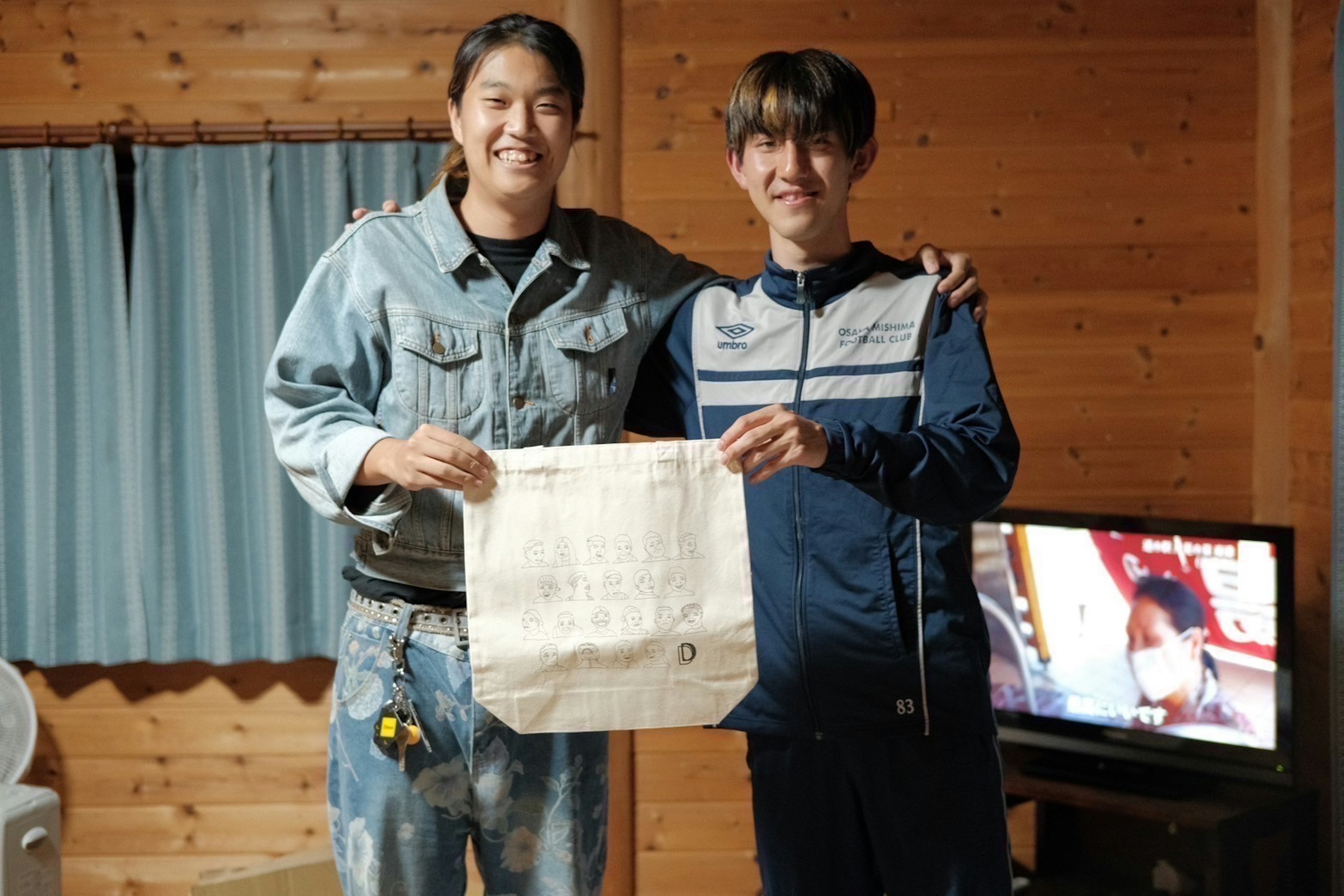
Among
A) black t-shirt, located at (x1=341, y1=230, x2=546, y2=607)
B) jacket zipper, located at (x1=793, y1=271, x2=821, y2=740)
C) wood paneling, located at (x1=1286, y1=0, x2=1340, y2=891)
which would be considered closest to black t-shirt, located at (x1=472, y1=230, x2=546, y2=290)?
black t-shirt, located at (x1=341, y1=230, x2=546, y2=607)

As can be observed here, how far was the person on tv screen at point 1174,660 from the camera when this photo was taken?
2.69m

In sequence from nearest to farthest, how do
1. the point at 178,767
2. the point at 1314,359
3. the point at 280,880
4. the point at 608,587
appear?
the point at 608,587 < the point at 280,880 < the point at 1314,359 < the point at 178,767

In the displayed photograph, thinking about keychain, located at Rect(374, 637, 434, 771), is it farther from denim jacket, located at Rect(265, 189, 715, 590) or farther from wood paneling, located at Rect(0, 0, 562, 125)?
wood paneling, located at Rect(0, 0, 562, 125)

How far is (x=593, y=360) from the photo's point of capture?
63.4 inches

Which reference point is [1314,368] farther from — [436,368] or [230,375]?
[230,375]

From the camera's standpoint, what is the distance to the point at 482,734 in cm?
151

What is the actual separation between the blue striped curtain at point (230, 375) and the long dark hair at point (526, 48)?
1.49 m

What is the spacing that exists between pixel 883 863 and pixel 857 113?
3.34 ft

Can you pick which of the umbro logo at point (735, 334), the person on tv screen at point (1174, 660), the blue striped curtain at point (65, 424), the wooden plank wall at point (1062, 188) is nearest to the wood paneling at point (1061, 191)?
the wooden plank wall at point (1062, 188)

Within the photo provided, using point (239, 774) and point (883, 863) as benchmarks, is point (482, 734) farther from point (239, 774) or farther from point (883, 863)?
point (239, 774)

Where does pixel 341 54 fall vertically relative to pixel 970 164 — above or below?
above

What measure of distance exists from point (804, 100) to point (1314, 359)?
2001 millimetres

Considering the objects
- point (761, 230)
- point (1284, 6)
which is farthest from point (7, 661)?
point (1284, 6)

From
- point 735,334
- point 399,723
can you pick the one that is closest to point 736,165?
point 735,334
